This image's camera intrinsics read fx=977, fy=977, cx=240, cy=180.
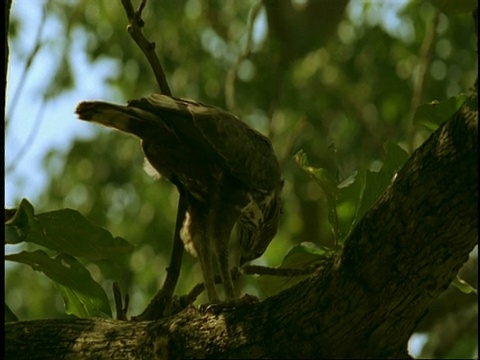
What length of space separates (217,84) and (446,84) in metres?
2.47

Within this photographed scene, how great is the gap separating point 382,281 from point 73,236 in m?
1.50

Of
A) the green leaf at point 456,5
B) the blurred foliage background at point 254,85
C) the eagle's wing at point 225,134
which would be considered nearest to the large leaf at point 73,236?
the eagle's wing at point 225,134

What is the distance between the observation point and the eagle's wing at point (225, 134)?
161 inches

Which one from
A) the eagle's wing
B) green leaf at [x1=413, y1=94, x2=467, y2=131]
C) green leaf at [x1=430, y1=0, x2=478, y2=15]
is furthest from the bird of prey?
green leaf at [x1=430, y1=0, x2=478, y2=15]

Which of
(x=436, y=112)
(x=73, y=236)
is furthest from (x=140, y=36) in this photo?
(x=436, y=112)

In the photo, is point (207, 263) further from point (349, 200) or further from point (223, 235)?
point (349, 200)

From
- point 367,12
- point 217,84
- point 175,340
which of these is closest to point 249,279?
point 217,84

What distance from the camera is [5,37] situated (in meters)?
3.53

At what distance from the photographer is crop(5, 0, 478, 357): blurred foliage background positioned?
10375 millimetres

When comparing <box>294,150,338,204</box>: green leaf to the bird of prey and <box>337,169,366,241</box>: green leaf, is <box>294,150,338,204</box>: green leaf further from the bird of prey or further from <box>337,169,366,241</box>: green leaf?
the bird of prey

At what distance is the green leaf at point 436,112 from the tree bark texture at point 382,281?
88 centimetres

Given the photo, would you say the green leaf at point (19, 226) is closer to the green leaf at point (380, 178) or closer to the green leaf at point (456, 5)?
the green leaf at point (380, 178)

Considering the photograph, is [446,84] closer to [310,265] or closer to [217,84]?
[217,84]

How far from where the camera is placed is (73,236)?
394 centimetres
